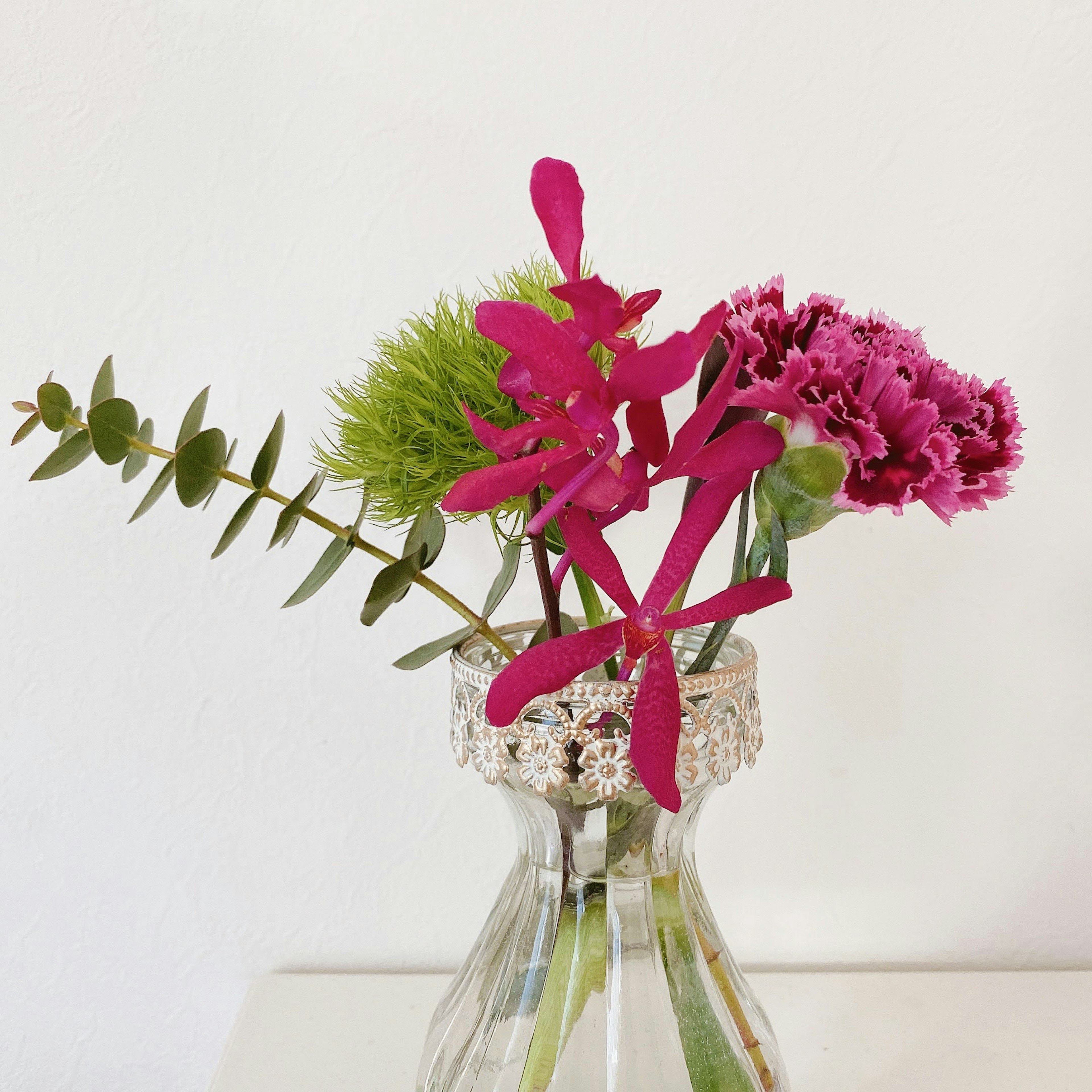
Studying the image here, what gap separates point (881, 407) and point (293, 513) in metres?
0.22

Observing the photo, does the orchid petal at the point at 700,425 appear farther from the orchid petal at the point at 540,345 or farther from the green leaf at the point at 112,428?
the green leaf at the point at 112,428

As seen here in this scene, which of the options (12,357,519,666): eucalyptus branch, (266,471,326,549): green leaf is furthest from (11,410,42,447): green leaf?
(266,471,326,549): green leaf

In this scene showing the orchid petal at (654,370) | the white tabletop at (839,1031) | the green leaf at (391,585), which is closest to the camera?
the orchid petal at (654,370)

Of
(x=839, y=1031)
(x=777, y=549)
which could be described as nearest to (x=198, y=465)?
(x=777, y=549)

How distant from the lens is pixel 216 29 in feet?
1.74

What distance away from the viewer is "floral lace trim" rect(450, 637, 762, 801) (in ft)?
1.08

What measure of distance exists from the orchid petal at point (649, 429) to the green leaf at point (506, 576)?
0.11 meters

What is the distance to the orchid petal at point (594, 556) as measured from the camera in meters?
0.31

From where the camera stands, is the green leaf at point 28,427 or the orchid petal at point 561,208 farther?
the green leaf at point 28,427

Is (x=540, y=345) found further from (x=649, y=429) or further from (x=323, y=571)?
(x=323, y=571)

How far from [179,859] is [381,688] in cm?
17

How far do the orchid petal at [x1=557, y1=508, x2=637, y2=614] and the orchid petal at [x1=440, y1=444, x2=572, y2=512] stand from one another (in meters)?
0.04

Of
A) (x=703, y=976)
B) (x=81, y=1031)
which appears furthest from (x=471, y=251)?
(x=81, y=1031)

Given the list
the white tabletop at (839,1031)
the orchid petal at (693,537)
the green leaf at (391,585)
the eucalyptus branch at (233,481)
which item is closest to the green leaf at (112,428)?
the eucalyptus branch at (233,481)
